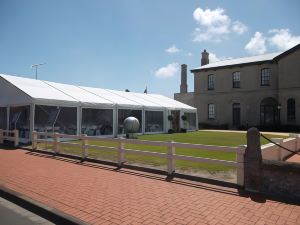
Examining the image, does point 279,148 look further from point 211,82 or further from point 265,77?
point 211,82

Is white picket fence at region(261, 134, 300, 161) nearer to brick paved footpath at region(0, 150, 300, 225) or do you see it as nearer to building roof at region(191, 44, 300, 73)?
brick paved footpath at region(0, 150, 300, 225)

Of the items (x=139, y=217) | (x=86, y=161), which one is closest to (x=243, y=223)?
(x=139, y=217)

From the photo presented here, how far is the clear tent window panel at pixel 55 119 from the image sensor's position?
18047 mm

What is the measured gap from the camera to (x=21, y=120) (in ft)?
62.0

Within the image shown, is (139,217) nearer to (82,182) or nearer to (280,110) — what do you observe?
(82,182)

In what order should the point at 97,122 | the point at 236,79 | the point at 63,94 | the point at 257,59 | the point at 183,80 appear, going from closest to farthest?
the point at 63,94 → the point at 97,122 → the point at 257,59 → the point at 236,79 → the point at 183,80

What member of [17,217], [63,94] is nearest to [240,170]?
[17,217]

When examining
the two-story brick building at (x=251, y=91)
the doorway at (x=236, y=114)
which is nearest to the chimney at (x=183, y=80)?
the two-story brick building at (x=251, y=91)

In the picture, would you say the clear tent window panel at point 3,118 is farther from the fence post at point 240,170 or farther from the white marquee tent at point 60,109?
the fence post at point 240,170

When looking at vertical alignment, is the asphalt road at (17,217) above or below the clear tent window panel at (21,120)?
below

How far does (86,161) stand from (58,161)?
1071 millimetres

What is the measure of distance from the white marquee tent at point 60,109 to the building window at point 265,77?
15121mm

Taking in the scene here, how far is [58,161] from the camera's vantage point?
11.3 meters

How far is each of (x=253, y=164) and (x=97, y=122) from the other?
1552cm
